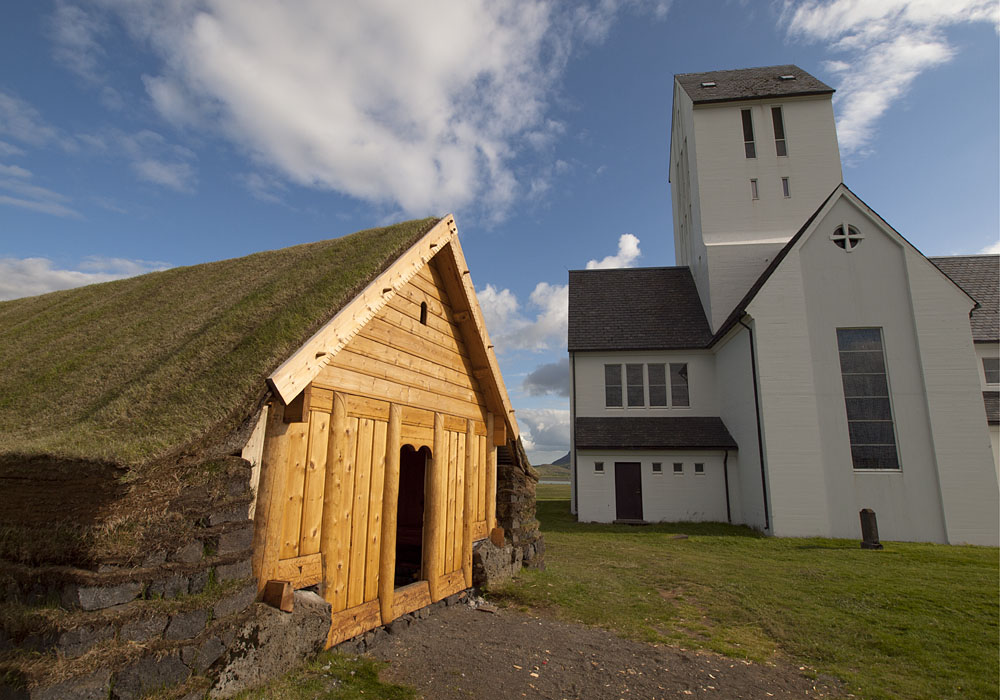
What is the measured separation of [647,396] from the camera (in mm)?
23031

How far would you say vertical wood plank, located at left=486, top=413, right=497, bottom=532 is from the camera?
9.67m

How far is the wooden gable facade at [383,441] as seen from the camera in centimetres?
517

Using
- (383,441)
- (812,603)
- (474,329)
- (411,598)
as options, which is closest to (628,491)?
(812,603)

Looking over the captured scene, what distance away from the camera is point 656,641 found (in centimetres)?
717

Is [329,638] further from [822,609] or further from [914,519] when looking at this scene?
[914,519]

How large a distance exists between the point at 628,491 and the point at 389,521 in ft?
54.0

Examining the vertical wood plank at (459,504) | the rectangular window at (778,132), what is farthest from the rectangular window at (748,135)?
the vertical wood plank at (459,504)

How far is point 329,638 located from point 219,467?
2404 mm

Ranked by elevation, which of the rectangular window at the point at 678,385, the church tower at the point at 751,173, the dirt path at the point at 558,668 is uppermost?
the church tower at the point at 751,173

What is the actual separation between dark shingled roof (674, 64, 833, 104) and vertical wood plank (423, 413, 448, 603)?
25.3 metres

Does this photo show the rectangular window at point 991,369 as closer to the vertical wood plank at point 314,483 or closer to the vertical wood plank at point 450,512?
the vertical wood plank at point 450,512

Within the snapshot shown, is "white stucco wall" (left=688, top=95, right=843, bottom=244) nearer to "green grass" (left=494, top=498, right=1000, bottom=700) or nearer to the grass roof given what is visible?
"green grass" (left=494, top=498, right=1000, bottom=700)

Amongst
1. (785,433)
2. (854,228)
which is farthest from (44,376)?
(854,228)

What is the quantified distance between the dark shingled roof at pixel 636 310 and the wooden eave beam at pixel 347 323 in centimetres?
1704
